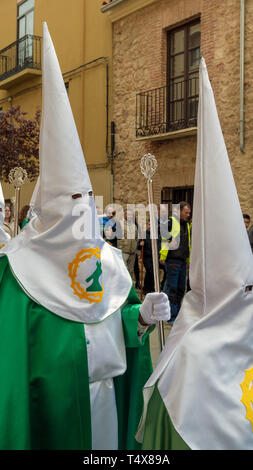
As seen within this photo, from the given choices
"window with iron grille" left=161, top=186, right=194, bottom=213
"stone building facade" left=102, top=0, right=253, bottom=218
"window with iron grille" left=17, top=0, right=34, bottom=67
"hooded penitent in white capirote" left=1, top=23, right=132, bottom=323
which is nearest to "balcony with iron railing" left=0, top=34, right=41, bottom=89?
"window with iron grille" left=17, top=0, right=34, bottom=67

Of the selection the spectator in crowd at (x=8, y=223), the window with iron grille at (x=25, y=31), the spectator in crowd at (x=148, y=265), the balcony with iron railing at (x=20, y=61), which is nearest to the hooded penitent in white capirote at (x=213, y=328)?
the spectator in crowd at (x=8, y=223)

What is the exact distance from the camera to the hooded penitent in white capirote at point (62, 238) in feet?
8.88

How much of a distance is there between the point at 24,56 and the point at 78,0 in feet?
9.23

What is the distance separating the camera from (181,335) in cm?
215

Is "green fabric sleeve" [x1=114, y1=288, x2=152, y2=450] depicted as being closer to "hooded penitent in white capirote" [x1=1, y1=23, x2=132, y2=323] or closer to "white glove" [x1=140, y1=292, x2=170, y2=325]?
"white glove" [x1=140, y1=292, x2=170, y2=325]

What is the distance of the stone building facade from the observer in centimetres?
1011

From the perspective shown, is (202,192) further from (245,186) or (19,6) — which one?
(19,6)

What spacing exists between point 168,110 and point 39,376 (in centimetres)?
990

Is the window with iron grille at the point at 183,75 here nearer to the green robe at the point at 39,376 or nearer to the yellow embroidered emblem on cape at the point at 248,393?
the green robe at the point at 39,376

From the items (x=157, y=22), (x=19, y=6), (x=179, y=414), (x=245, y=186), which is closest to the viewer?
(x=179, y=414)

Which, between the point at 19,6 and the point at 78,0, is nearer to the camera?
the point at 78,0

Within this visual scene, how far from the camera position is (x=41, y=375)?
2.57 meters

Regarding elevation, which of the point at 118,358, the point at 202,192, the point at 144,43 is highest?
the point at 144,43

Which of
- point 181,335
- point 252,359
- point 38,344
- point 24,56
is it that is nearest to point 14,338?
point 38,344
